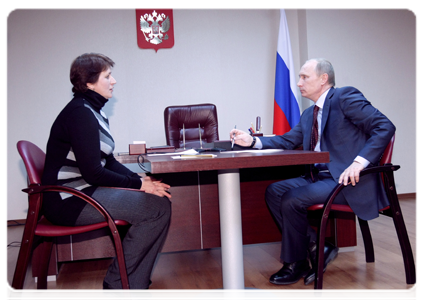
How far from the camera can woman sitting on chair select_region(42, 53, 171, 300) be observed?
164cm

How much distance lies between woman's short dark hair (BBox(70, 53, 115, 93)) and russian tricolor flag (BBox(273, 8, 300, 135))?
2958mm

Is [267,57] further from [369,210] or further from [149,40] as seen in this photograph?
[369,210]

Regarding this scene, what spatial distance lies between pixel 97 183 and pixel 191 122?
1951 millimetres

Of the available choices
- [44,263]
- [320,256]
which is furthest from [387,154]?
[44,263]

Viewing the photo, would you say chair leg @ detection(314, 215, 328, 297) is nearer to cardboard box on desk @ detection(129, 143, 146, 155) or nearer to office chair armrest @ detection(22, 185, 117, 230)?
office chair armrest @ detection(22, 185, 117, 230)

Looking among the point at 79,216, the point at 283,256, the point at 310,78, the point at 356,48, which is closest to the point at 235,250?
the point at 283,256

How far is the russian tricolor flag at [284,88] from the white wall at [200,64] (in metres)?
0.21

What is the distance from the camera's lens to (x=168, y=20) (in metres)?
4.53

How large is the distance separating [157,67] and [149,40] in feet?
1.06

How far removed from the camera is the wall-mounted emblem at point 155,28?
14.6 ft

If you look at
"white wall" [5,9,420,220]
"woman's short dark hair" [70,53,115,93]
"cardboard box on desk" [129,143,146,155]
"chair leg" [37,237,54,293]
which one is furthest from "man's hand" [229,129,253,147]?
"white wall" [5,9,420,220]

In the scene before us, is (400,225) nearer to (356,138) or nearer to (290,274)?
(356,138)

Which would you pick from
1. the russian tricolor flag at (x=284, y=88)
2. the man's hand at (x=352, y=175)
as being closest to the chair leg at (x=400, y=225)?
the man's hand at (x=352, y=175)

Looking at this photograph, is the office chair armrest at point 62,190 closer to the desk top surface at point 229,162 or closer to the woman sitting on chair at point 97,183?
the woman sitting on chair at point 97,183
